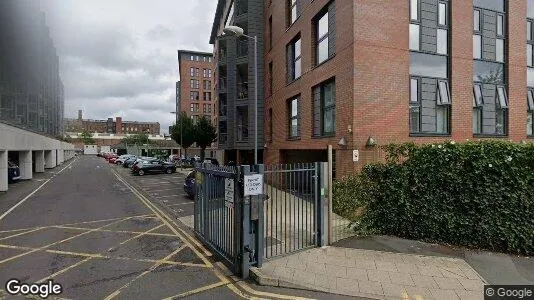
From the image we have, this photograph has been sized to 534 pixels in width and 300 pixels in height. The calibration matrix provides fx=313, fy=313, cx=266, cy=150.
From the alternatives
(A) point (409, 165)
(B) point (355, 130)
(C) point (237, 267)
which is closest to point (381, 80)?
(B) point (355, 130)

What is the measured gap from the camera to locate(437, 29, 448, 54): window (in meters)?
12.2

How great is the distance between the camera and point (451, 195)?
712 centimetres

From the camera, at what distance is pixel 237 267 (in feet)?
19.1

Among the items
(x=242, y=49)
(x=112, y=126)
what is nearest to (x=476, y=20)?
(x=242, y=49)

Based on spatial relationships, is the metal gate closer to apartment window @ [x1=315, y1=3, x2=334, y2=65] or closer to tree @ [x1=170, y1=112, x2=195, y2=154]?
apartment window @ [x1=315, y1=3, x2=334, y2=65]

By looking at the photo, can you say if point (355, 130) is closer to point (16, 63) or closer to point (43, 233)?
point (43, 233)

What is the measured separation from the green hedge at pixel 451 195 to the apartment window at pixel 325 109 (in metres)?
4.74

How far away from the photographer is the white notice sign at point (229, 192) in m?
5.96

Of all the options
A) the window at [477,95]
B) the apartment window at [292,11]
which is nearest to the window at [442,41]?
the window at [477,95]

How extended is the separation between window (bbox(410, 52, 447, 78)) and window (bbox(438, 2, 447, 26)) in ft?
4.46

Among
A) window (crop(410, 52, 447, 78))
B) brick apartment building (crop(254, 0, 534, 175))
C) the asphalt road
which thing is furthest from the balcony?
window (crop(410, 52, 447, 78))

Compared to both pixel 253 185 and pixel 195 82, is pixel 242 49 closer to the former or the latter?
pixel 253 185

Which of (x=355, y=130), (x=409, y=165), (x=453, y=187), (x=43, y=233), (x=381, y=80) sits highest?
(x=381, y=80)

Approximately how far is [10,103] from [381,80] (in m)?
27.8
